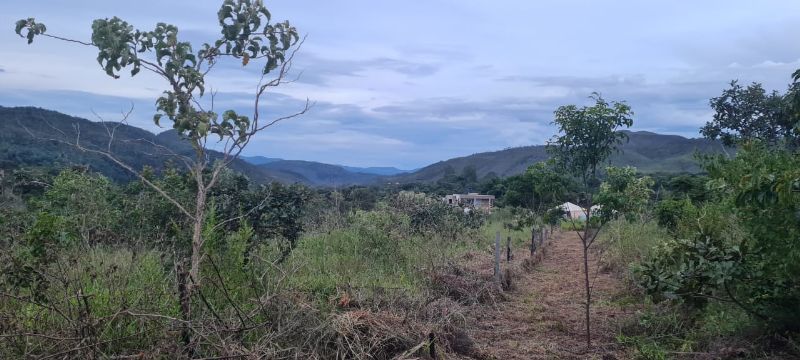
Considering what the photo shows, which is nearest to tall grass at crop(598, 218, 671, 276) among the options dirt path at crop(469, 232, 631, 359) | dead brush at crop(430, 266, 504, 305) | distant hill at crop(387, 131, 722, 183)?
dirt path at crop(469, 232, 631, 359)

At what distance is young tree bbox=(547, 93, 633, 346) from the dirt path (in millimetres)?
531

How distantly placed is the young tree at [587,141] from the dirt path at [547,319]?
20.9 inches

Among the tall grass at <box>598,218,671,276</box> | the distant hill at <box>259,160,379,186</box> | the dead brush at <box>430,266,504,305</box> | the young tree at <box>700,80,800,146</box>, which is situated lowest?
the dead brush at <box>430,266,504,305</box>

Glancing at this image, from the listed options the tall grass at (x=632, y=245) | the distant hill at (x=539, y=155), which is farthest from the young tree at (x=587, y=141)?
the distant hill at (x=539, y=155)

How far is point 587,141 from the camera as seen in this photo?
8.09 metres

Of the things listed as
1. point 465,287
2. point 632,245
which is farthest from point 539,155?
point 465,287

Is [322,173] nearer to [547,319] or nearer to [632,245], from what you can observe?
[632,245]

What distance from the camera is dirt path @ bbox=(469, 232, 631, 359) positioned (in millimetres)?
6836

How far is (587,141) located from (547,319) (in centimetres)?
258

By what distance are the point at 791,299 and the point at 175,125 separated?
5.71 metres

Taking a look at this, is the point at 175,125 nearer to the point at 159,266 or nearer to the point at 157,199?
the point at 159,266

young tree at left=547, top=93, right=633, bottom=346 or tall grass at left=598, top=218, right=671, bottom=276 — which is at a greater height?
young tree at left=547, top=93, right=633, bottom=346

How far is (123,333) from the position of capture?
4453 mm

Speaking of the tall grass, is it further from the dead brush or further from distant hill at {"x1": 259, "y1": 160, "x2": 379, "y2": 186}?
distant hill at {"x1": 259, "y1": 160, "x2": 379, "y2": 186}
